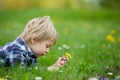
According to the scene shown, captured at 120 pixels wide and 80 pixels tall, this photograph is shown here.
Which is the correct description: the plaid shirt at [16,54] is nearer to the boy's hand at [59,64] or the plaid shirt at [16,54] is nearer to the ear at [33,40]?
the ear at [33,40]

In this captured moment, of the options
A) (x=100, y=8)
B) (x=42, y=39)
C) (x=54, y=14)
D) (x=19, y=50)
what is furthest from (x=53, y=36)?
(x=100, y=8)

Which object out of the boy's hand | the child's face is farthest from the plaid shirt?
the boy's hand

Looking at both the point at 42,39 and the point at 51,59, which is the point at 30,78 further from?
the point at 51,59

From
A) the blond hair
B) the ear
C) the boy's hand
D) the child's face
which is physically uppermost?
the blond hair

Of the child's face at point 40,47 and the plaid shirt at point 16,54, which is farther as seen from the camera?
the child's face at point 40,47

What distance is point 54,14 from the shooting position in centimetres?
1731

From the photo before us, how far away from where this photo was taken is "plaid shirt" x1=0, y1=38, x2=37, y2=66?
4.18 m

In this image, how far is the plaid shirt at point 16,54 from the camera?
4181mm

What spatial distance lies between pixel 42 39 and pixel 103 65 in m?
0.79

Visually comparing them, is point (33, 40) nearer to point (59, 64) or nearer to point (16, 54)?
point (16, 54)

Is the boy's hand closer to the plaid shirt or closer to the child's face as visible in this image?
the child's face

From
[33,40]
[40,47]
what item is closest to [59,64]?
[40,47]

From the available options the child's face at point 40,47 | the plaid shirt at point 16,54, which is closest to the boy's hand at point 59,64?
the child's face at point 40,47

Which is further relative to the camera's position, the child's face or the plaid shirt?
the child's face
